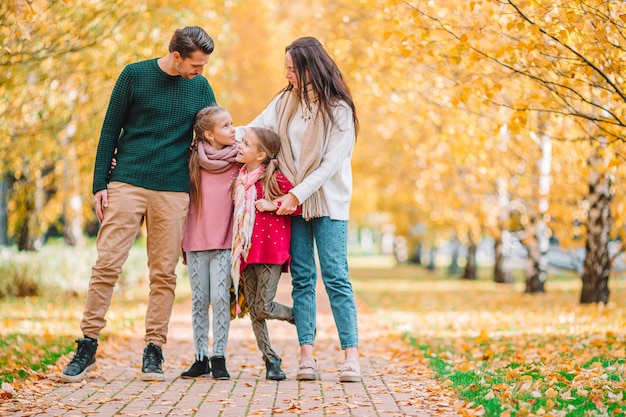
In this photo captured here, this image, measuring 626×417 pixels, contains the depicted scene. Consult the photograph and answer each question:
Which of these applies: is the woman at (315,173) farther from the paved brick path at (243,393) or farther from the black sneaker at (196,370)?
the black sneaker at (196,370)

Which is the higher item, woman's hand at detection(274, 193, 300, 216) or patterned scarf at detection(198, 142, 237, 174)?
patterned scarf at detection(198, 142, 237, 174)

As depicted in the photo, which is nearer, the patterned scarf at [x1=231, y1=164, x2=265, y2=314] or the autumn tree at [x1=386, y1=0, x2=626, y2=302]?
the patterned scarf at [x1=231, y1=164, x2=265, y2=314]

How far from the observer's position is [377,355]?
742 centimetres

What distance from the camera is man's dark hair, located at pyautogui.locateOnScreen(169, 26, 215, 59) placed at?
5.34m

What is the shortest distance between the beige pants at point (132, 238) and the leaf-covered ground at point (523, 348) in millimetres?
1957

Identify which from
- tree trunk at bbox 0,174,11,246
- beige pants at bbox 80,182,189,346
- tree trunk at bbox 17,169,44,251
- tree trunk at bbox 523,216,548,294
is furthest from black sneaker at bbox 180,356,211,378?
tree trunk at bbox 0,174,11,246

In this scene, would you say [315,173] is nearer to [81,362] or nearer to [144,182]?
[144,182]

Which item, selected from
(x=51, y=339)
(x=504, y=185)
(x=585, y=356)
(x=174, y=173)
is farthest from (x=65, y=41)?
(x=504, y=185)

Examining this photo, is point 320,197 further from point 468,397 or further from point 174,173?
point 468,397

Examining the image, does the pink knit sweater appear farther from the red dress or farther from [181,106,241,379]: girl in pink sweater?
the red dress

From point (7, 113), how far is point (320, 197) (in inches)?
263

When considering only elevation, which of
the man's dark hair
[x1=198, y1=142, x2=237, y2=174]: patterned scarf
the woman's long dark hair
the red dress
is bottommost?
the red dress

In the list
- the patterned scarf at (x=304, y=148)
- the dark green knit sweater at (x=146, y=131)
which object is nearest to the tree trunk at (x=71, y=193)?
the dark green knit sweater at (x=146, y=131)

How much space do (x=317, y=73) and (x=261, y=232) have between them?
107cm
